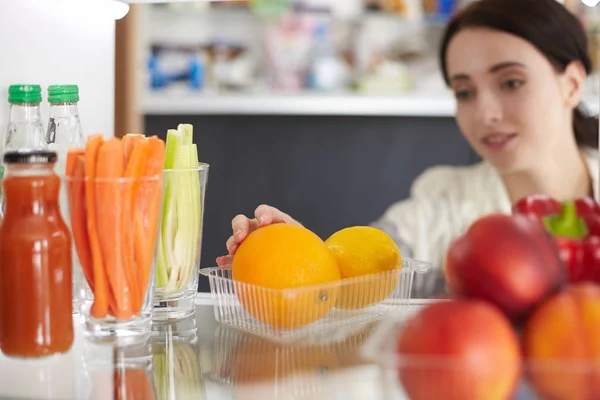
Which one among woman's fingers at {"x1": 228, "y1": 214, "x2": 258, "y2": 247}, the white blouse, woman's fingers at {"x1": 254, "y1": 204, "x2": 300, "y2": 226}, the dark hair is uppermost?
the dark hair

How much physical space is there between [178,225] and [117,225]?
4.5 inches

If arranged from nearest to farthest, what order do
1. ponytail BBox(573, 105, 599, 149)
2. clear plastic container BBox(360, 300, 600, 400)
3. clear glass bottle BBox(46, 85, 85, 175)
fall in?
clear plastic container BBox(360, 300, 600, 400) → clear glass bottle BBox(46, 85, 85, 175) → ponytail BBox(573, 105, 599, 149)

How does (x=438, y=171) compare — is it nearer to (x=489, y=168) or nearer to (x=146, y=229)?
(x=489, y=168)

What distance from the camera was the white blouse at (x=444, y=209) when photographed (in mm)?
2678

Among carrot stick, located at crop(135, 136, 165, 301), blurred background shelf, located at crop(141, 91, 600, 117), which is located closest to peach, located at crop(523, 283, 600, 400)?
carrot stick, located at crop(135, 136, 165, 301)

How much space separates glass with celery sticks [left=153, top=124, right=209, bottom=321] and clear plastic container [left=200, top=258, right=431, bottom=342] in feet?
0.12

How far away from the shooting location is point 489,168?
9.01 feet

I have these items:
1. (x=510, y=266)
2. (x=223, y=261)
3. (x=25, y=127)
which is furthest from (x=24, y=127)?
(x=510, y=266)

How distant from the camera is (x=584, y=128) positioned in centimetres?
264

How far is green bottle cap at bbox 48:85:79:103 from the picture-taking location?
2.59 feet

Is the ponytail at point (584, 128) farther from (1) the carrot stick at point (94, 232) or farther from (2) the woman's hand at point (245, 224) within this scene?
(1) the carrot stick at point (94, 232)

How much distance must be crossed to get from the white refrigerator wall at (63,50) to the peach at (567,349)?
0.64m

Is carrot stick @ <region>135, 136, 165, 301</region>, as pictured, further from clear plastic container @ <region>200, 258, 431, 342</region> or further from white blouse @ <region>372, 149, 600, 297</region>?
white blouse @ <region>372, 149, 600, 297</region>

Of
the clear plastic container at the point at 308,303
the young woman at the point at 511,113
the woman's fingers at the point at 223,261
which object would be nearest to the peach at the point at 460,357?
the clear plastic container at the point at 308,303
